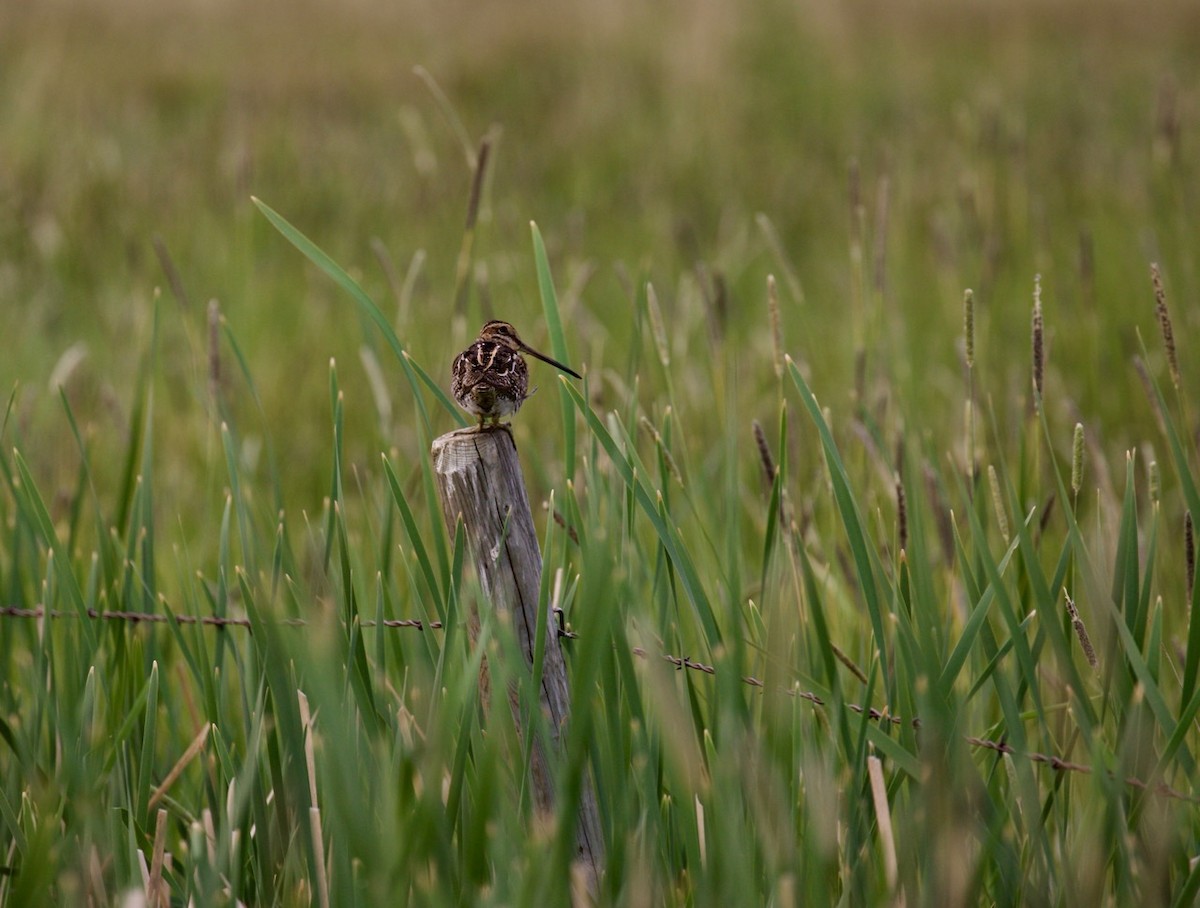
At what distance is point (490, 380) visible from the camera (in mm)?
1315

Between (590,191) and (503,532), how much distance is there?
16.4 ft

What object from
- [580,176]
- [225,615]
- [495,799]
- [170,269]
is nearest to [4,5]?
[580,176]

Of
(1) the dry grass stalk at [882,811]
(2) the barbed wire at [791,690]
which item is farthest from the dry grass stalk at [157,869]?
(1) the dry grass stalk at [882,811]

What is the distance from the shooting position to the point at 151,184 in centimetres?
577

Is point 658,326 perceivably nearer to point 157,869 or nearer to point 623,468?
point 623,468

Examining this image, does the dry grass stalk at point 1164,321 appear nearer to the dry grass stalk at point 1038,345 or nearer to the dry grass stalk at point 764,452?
the dry grass stalk at point 1038,345

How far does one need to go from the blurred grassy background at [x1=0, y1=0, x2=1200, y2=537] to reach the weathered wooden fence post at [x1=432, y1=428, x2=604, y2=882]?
43 cm

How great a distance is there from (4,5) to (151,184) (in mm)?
4958

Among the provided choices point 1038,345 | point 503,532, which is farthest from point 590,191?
point 503,532

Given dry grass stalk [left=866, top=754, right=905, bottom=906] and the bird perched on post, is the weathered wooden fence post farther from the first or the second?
dry grass stalk [left=866, top=754, right=905, bottom=906]

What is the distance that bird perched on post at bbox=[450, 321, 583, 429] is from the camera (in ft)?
4.33

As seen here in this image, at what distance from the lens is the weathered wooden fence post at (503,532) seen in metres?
1.25

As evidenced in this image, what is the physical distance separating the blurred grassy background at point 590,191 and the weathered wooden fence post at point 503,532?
429 mm

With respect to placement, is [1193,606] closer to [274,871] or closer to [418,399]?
[418,399]
